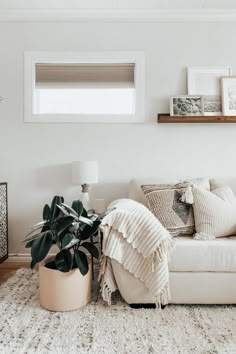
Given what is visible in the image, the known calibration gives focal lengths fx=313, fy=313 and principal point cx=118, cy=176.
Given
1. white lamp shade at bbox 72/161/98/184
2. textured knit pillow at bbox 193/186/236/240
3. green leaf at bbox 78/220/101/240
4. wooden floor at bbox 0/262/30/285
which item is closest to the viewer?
green leaf at bbox 78/220/101/240

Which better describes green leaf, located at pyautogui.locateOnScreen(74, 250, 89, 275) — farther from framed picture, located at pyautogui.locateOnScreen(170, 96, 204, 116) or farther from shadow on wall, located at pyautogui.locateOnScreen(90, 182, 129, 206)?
framed picture, located at pyautogui.locateOnScreen(170, 96, 204, 116)

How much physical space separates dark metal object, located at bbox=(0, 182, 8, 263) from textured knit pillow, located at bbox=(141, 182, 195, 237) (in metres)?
1.41

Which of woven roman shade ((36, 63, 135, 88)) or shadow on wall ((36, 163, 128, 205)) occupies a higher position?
woven roman shade ((36, 63, 135, 88))

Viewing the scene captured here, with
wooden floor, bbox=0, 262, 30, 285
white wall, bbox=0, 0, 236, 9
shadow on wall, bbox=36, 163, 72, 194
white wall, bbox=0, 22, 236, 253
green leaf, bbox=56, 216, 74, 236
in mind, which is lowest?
wooden floor, bbox=0, 262, 30, 285

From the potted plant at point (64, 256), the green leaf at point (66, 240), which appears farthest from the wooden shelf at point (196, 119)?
the green leaf at point (66, 240)

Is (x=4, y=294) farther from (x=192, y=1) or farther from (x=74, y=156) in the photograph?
(x=192, y=1)

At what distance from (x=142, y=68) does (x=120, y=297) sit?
2.22 metres

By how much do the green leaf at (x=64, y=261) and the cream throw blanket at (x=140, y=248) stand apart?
0.24 meters

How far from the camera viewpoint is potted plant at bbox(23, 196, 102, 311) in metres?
2.07

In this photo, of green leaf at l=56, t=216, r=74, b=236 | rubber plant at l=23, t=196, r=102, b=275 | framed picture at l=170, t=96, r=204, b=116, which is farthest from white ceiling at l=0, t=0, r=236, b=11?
green leaf at l=56, t=216, r=74, b=236

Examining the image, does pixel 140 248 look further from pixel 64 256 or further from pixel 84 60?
pixel 84 60

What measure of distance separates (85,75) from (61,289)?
2.20m

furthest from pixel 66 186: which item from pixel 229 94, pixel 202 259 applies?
pixel 229 94

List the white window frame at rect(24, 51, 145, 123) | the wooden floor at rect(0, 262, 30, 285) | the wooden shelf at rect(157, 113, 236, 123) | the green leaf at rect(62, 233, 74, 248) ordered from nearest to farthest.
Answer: the green leaf at rect(62, 233, 74, 248), the wooden floor at rect(0, 262, 30, 285), the wooden shelf at rect(157, 113, 236, 123), the white window frame at rect(24, 51, 145, 123)
